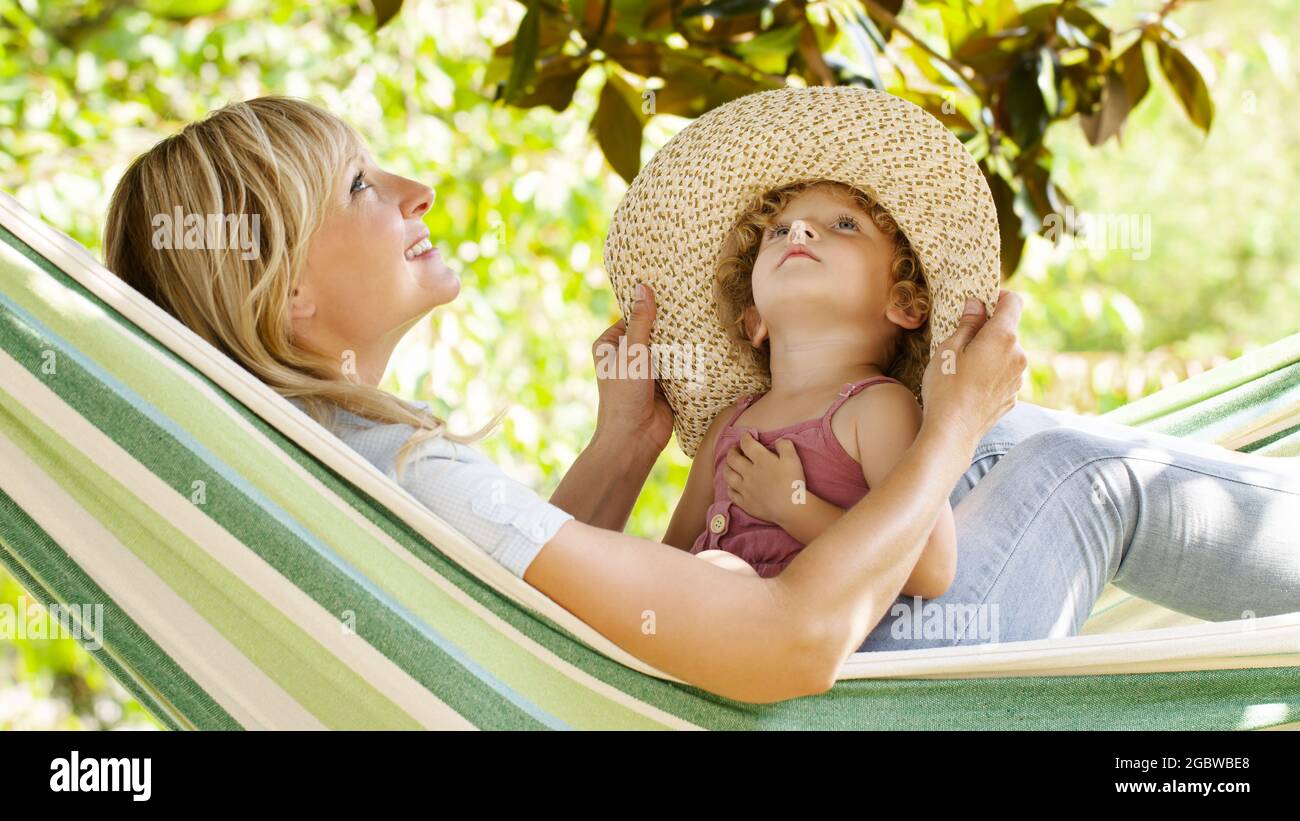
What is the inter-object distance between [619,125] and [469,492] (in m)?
0.87

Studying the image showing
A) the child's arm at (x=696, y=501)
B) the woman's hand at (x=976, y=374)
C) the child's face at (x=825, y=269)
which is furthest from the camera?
the child's arm at (x=696, y=501)

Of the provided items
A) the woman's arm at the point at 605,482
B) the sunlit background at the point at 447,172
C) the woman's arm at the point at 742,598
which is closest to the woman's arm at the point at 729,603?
the woman's arm at the point at 742,598

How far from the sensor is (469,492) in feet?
3.57

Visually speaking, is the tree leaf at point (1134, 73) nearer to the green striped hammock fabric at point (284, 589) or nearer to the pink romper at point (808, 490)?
the pink romper at point (808, 490)

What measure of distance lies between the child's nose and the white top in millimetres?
465

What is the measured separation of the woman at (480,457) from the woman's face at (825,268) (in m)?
0.15

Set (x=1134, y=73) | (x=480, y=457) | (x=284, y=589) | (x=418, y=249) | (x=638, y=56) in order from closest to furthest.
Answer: (x=284, y=589)
(x=480, y=457)
(x=418, y=249)
(x=638, y=56)
(x=1134, y=73)

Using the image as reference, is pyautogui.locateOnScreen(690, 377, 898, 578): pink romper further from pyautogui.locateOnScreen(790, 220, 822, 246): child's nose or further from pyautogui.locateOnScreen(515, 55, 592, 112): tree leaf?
pyautogui.locateOnScreen(515, 55, 592, 112): tree leaf

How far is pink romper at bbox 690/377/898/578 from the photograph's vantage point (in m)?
1.35

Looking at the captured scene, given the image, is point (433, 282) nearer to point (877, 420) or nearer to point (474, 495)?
point (474, 495)

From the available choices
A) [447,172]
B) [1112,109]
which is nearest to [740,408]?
[1112,109]

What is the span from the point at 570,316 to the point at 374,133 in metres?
0.75

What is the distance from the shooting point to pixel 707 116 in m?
1.57

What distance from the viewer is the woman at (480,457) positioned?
40.6 inches
